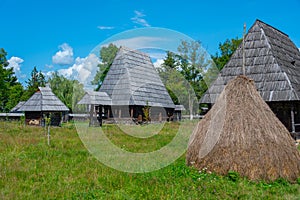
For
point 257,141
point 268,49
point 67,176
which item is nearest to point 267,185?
point 257,141

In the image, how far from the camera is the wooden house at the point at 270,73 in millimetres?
14141

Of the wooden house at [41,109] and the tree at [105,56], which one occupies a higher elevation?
the tree at [105,56]

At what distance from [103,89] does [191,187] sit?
73.3ft

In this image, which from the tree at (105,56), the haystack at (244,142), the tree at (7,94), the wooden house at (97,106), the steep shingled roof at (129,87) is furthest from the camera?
the tree at (7,94)

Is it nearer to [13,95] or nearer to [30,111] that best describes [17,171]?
[30,111]

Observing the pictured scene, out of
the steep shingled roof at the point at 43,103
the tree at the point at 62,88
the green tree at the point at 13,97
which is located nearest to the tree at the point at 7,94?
the green tree at the point at 13,97

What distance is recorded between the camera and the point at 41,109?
78.8ft

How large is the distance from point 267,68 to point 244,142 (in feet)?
31.1

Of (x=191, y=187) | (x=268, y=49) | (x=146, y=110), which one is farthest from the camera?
(x=146, y=110)

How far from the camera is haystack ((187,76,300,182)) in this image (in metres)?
6.45

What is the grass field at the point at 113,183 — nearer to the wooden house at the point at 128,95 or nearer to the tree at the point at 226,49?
the wooden house at the point at 128,95

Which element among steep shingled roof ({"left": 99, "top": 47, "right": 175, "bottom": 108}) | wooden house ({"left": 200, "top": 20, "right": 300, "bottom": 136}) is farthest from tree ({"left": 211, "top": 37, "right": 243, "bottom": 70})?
wooden house ({"left": 200, "top": 20, "right": 300, "bottom": 136})

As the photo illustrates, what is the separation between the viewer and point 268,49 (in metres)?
15.7

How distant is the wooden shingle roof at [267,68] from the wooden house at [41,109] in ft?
44.7
